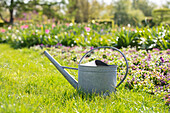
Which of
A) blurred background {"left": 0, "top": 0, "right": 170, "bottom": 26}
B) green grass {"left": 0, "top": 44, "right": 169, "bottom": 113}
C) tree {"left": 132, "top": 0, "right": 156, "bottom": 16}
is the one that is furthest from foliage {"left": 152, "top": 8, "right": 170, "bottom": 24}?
green grass {"left": 0, "top": 44, "right": 169, "bottom": 113}

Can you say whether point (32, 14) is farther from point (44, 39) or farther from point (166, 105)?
point (166, 105)

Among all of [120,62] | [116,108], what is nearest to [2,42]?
[120,62]

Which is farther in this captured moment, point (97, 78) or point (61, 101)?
point (97, 78)

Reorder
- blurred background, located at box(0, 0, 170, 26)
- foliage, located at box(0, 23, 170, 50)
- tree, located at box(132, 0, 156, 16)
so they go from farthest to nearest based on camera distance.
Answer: tree, located at box(132, 0, 156, 16)
blurred background, located at box(0, 0, 170, 26)
foliage, located at box(0, 23, 170, 50)

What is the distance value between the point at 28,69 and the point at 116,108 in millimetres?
2057

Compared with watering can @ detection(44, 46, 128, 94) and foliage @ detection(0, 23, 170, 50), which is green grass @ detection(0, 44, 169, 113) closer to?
watering can @ detection(44, 46, 128, 94)

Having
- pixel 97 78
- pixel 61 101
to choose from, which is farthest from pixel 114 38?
pixel 61 101

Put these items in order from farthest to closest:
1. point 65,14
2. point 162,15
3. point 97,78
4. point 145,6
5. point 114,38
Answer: point 145,6 < point 65,14 < point 162,15 < point 114,38 < point 97,78

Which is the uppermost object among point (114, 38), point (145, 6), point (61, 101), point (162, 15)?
point (145, 6)

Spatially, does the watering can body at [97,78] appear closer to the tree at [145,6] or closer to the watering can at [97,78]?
the watering can at [97,78]

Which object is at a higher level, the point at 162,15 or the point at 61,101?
the point at 162,15

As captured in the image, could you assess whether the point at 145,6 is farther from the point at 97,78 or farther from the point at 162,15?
the point at 97,78

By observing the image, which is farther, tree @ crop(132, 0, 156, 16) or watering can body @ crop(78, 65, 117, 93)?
tree @ crop(132, 0, 156, 16)

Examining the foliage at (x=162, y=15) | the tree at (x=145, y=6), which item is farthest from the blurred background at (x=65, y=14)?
the tree at (x=145, y=6)
